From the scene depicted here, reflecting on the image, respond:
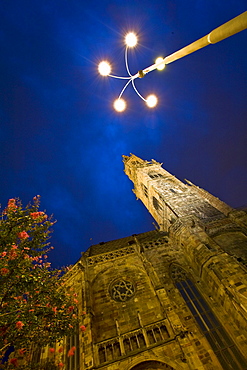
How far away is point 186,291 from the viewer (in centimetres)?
1388

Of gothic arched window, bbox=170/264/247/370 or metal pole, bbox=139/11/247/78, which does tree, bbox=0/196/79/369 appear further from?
metal pole, bbox=139/11/247/78

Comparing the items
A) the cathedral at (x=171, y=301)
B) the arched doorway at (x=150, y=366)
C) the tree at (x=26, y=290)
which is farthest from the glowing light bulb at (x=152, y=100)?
the arched doorway at (x=150, y=366)

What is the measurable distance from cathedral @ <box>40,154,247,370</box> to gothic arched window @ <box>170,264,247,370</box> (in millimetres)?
50

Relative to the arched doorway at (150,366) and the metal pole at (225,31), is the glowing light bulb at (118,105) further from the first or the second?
the arched doorway at (150,366)

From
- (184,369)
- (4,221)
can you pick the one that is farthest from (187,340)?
(4,221)

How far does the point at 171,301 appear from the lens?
13.0m

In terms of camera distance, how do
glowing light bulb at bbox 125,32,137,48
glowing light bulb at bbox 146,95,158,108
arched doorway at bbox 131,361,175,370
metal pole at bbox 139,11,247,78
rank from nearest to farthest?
metal pole at bbox 139,11,247,78 → glowing light bulb at bbox 125,32,137,48 → arched doorway at bbox 131,361,175,370 → glowing light bulb at bbox 146,95,158,108

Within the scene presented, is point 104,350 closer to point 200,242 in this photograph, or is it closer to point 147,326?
point 147,326

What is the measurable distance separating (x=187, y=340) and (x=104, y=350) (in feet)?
16.1

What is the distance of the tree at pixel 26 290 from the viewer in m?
7.40

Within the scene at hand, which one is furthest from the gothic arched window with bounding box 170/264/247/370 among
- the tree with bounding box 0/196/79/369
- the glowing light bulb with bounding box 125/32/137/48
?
the glowing light bulb with bounding box 125/32/137/48

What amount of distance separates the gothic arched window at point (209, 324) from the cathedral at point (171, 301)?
5 centimetres

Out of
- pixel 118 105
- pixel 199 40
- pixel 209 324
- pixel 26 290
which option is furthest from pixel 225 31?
pixel 209 324

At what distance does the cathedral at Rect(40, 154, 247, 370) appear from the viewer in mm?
10148
